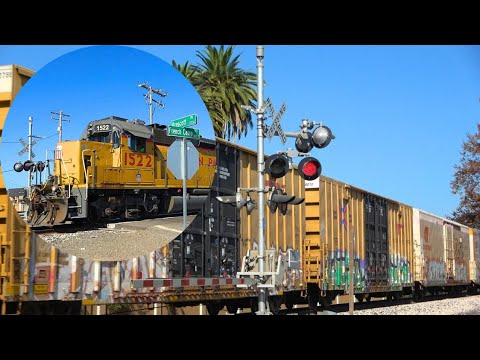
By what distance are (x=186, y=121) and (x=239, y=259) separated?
22.8 feet

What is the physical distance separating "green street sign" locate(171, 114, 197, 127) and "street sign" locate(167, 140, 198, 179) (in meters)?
0.27

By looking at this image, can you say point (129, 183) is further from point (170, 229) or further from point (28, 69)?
point (28, 69)

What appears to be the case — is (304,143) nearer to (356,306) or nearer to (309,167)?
(309,167)

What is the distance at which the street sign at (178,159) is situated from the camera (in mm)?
7429

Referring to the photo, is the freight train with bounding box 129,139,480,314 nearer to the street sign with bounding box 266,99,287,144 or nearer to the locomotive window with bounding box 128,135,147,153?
the street sign with bounding box 266,99,287,144

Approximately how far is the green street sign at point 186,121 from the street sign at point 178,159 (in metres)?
0.27

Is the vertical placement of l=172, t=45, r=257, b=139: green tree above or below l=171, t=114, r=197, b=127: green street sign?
above

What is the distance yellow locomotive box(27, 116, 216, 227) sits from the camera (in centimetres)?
670

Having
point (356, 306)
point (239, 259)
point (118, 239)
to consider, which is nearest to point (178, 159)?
point (118, 239)

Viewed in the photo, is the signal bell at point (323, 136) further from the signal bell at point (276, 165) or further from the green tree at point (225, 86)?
the green tree at point (225, 86)

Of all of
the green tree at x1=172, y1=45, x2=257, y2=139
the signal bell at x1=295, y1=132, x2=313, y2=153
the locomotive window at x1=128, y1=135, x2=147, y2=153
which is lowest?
the locomotive window at x1=128, y1=135, x2=147, y2=153

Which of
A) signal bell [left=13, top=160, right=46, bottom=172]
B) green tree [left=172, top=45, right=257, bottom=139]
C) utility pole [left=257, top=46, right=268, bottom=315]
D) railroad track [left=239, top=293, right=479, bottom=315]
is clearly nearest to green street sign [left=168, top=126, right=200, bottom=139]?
signal bell [left=13, top=160, right=46, bottom=172]
